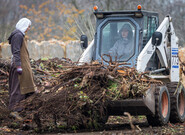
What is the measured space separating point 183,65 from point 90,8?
49.6 ft

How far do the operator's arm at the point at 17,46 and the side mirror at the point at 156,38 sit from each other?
284cm

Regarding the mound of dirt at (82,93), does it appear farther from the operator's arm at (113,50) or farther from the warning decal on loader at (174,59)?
the warning decal on loader at (174,59)

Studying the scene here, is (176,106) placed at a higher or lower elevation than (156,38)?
lower

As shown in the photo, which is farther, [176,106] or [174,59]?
[174,59]

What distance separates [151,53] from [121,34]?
0.81 m

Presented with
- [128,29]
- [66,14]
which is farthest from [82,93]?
[66,14]

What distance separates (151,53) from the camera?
9477mm

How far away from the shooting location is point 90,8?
83.9 ft

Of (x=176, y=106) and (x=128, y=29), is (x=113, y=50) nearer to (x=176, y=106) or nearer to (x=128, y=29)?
(x=128, y=29)

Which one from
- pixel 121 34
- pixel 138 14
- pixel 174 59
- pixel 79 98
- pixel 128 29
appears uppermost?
pixel 138 14

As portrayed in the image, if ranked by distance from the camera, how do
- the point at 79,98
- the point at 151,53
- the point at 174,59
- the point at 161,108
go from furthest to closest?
the point at 174,59 < the point at 151,53 < the point at 161,108 < the point at 79,98

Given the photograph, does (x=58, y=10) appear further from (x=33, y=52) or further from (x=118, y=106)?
(x=118, y=106)

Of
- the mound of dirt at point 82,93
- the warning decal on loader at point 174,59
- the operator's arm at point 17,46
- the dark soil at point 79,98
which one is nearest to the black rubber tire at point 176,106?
the warning decal on loader at point 174,59

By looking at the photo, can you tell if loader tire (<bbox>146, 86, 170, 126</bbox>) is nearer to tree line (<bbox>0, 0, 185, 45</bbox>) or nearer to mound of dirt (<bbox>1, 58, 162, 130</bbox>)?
mound of dirt (<bbox>1, 58, 162, 130</bbox>)
